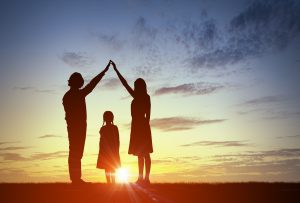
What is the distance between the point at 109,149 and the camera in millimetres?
18188

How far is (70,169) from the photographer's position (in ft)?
49.5

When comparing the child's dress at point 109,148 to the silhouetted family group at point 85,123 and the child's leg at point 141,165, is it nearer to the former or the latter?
the silhouetted family group at point 85,123

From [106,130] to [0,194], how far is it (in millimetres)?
5202

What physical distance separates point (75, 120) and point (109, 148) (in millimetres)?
3334

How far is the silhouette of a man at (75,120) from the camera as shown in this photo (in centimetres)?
1510

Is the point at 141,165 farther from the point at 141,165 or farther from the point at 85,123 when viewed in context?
the point at 85,123

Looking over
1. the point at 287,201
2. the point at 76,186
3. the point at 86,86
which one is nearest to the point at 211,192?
the point at 287,201

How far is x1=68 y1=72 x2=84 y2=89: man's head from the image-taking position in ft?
50.3

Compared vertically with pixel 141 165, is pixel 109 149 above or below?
above

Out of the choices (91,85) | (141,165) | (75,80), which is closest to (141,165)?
(141,165)

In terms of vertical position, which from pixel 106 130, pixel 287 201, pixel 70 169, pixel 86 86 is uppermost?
pixel 86 86

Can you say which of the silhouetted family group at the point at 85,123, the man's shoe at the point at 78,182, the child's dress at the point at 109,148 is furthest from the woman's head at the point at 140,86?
the man's shoe at the point at 78,182

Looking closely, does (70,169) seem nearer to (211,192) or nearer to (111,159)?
(111,159)

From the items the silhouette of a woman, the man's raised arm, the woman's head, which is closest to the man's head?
the man's raised arm
